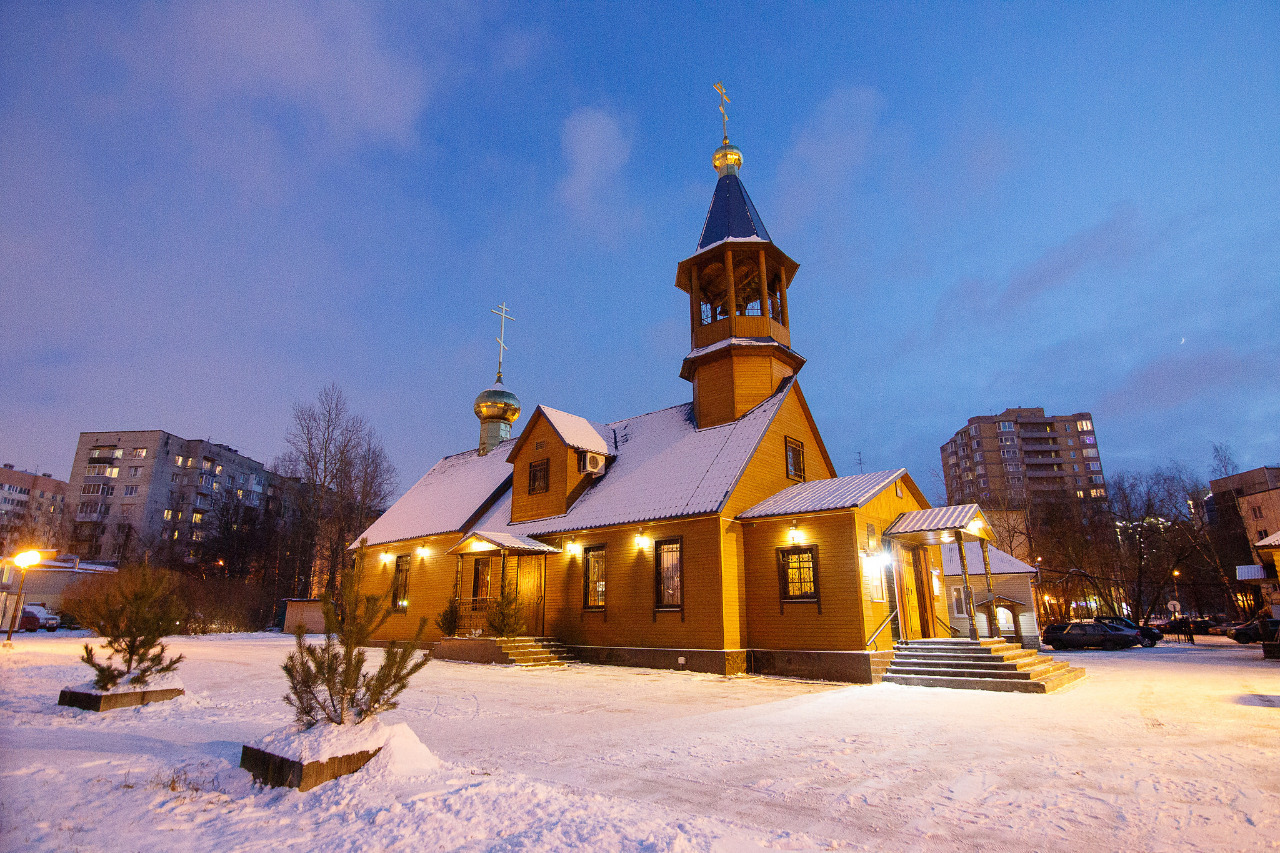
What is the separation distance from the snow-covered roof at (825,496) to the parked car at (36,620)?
1389 inches

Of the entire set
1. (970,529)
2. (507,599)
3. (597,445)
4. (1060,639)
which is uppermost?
(597,445)

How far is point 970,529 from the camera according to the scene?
612 inches

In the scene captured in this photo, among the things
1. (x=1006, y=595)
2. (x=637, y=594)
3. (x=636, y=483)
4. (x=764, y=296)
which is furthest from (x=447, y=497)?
(x=1006, y=595)

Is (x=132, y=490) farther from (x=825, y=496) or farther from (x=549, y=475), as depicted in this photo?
(x=825, y=496)

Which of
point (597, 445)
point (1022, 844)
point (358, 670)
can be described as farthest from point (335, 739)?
point (597, 445)

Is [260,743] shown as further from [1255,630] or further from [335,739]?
[1255,630]

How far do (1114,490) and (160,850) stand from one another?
2520 inches

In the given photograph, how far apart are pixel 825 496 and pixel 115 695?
14191mm

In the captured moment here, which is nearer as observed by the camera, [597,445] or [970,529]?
[970,529]

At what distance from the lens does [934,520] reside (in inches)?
621

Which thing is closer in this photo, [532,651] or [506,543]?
[532,651]

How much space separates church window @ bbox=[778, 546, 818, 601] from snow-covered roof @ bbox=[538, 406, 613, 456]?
8.16 meters

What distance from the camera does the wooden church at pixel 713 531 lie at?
15469 millimetres

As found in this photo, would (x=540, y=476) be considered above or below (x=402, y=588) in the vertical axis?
above
